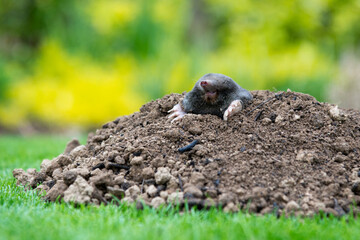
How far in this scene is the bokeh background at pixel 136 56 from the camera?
9.80 meters

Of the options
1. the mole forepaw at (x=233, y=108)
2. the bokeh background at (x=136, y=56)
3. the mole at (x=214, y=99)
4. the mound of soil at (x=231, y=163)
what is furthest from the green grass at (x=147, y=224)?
the bokeh background at (x=136, y=56)

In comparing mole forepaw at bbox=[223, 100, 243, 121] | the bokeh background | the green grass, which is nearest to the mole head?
mole forepaw at bbox=[223, 100, 243, 121]

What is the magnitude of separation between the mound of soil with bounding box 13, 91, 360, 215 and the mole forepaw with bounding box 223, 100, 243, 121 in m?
0.05

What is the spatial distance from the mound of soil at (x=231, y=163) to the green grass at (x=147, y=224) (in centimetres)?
14

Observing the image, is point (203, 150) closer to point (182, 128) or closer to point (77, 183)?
point (182, 128)

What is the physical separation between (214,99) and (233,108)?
0.67 feet

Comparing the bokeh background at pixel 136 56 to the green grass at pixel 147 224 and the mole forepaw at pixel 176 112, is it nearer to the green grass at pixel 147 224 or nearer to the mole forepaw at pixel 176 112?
the mole forepaw at pixel 176 112

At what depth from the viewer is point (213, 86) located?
339cm

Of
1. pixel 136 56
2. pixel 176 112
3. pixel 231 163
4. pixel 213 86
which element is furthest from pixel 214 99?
pixel 136 56

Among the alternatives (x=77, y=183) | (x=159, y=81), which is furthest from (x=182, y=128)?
(x=159, y=81)

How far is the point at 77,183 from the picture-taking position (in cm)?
Answer: 278

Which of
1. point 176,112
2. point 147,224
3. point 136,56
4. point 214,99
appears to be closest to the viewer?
point 147,224

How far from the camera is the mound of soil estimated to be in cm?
266

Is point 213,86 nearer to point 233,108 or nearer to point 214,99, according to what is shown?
point 214,99
